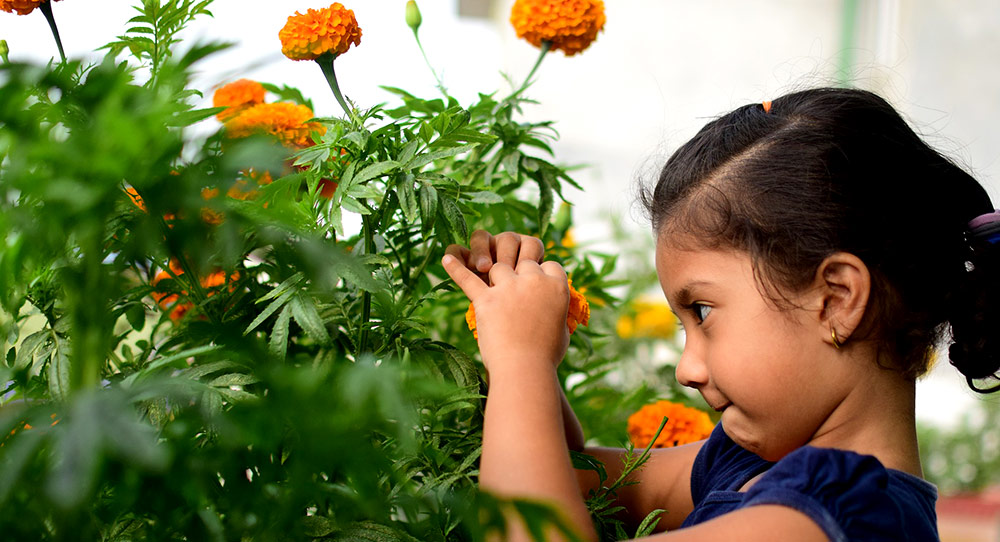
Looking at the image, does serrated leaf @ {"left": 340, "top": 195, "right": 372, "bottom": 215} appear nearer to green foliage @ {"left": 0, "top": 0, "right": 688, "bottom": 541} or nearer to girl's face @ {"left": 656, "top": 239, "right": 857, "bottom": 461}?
green foliage @ {"left": 0, "top": 0, "right": 688, "bottom": 541}

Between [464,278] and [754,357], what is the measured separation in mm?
218

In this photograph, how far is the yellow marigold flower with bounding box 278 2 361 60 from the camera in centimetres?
64

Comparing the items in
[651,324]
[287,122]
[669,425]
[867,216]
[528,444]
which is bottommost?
[651,324]

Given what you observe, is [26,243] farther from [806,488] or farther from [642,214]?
[642,214]

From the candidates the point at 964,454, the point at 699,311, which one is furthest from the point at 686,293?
the point at 964,454

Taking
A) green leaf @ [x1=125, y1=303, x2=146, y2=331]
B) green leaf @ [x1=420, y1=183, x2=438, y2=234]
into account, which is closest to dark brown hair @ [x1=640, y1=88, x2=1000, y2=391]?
green leaf @ [x1=420, y1=183, x2=438, y2=234]

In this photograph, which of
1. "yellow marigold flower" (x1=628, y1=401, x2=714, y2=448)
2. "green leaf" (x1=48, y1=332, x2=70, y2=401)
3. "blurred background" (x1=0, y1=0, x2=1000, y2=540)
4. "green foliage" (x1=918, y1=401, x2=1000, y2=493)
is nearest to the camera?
"green leaf" (x1=48, y1=332, x2=70, y2=401)

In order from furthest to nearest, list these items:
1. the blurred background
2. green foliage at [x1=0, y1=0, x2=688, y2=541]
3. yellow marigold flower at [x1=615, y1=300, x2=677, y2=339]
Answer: the blurred background
yellow marigold flower at [x1=615, y1=300, x2=677, y2=339]
green foliage at [x1=0, y1=0, x2=688, y2=541]

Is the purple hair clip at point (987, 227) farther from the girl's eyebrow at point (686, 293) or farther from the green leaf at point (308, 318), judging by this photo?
the green leaf at point (308, 318)

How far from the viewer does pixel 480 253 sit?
66 cm

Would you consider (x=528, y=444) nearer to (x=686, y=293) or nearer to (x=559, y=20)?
(x=686, y=293)

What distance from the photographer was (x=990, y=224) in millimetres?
645

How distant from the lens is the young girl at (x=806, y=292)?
0.61 meters

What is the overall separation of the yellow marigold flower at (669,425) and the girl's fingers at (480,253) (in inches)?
11.0
